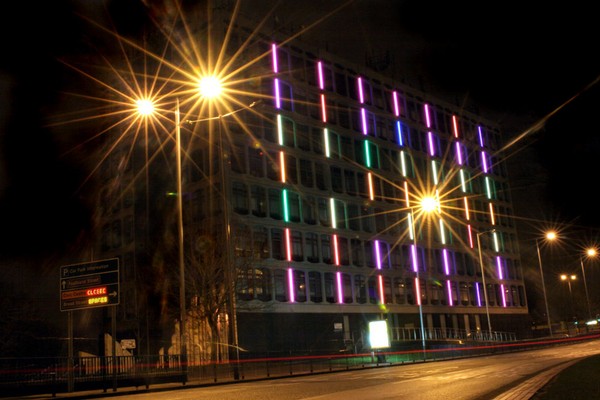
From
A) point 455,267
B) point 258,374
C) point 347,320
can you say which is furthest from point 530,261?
point 258,374

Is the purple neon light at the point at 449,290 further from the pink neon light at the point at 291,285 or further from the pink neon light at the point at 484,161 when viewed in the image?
the pink neon light at the point at 291,285

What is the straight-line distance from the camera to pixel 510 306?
87.2 m

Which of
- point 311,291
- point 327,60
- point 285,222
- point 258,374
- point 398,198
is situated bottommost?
point 258,374

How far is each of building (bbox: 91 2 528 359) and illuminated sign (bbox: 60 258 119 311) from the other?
14958 millimetres

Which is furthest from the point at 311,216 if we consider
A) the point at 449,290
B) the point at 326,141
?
the point at 449,290

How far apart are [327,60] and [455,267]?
31.7 metres

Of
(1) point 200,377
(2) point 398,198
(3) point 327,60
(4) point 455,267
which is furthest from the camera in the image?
(4) point 455,267

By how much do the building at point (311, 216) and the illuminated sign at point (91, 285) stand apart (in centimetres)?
1496

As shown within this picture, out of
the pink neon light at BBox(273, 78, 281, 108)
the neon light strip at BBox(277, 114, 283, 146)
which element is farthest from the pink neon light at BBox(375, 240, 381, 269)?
the pink neon light at BBox(273, 78, 281, 108)

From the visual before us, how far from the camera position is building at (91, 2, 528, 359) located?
5075 cm

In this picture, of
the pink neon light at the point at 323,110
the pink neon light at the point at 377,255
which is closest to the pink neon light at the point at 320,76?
the pink neon light at the point at 323,110

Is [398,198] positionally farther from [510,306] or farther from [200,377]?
[200,377]

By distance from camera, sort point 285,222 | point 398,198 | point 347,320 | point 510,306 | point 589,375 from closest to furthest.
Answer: point 589,375 → point 285,222 → point 347,320 → point 398,198 → point 510,306

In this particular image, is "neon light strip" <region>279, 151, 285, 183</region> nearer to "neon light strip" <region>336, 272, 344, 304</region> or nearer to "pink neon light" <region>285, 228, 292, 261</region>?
"pink neon light" <region>285, 228, 292, 261</region>
